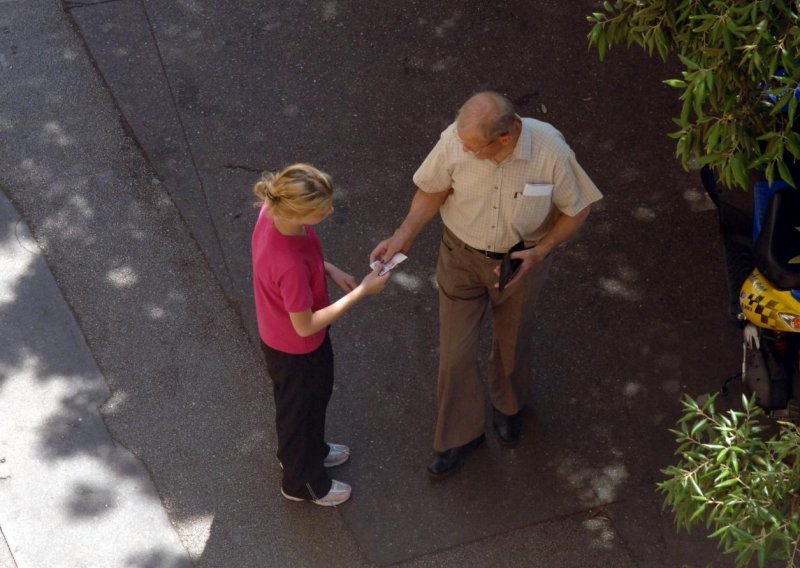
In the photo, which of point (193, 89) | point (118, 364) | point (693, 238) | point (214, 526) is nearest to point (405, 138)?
point (193, 89)

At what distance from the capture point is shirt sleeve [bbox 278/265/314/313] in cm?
429

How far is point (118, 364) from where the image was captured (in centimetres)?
587

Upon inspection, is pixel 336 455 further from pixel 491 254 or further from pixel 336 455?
pixel 491 254

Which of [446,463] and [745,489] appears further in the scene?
[446,463]

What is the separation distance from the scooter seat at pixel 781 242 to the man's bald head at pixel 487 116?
5.24 feet

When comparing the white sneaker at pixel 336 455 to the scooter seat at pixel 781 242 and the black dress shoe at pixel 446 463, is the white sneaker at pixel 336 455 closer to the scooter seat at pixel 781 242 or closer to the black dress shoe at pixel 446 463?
the black dress shoe at pixel 446 463

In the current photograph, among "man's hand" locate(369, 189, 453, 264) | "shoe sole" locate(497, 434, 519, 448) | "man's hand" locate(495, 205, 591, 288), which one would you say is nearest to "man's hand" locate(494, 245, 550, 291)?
"man's hand" locate(495, 205, 591, 288)

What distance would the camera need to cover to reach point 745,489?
359cm

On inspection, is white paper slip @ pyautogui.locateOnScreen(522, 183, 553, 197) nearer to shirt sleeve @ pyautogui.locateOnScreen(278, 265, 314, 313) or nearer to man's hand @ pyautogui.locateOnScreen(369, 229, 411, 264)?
man's hand @ pyautogui.locateOnScreen(369, 229, 411, 264)

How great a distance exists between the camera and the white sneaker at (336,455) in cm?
549

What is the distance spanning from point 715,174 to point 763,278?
132cm

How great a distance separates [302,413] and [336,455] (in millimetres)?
680

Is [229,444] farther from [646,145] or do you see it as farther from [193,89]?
[646,145]

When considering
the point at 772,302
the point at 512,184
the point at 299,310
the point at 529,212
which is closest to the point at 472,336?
the point at 529,212
